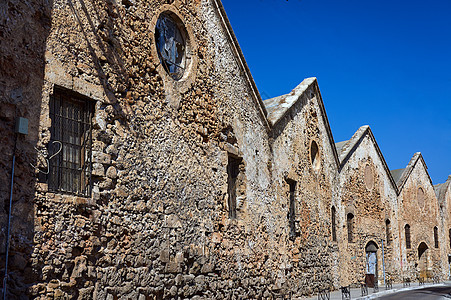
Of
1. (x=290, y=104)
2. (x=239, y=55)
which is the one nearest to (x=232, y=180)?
(x=239, y=55)

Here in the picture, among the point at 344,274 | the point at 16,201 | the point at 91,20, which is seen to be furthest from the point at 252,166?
the point at 344,274

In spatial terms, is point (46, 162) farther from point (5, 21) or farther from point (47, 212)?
point (5, 21)

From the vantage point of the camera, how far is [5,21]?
6.10m

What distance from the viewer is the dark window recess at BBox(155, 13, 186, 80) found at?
30.5ft

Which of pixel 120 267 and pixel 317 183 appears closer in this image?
pixel 120 267

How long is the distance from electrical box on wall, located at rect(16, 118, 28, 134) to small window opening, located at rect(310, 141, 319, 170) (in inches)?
452

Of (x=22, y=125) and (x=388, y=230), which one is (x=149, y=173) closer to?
(x=22, y=125)

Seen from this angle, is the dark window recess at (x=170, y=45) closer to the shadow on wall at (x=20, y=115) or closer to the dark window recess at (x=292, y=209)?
the shadow on wall at (x=20, y=115)

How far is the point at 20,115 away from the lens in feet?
20.1

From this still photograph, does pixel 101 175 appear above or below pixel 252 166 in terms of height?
below

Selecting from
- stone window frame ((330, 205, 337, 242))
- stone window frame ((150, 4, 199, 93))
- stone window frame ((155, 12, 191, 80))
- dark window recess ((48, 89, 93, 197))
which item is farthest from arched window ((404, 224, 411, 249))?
dark window recess ((48, 89, 93, 197))

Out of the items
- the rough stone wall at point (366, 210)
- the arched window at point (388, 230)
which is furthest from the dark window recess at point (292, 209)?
the arched window at point (388, 230)

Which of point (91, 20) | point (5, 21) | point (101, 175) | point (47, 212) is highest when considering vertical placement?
point (91, 20)

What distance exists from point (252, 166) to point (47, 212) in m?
6.40
